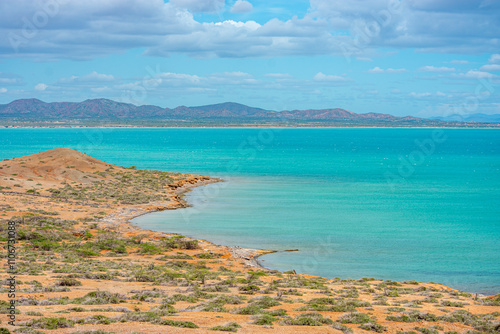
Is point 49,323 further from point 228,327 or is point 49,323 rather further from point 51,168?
point 51,168

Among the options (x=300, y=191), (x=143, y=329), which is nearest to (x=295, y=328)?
(x=143, y=329)

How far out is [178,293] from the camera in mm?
21031

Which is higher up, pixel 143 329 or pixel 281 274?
pixel 143 329

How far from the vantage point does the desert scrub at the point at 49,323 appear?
14.7m

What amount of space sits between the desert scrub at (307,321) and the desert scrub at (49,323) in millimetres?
6596

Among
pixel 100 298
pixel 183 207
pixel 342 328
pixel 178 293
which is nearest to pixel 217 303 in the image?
pixel 178 293

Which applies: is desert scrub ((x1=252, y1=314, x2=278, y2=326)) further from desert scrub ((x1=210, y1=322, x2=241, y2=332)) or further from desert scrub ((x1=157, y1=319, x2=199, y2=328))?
desert scrub ((x1=157, y1=319, x2=199, y2=328))

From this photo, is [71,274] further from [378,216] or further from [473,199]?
[473,199]

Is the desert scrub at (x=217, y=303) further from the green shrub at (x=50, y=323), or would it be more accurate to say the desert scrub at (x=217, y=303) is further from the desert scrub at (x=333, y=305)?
the green shrub at (x=50, y=323)

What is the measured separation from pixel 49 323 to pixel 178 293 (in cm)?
684

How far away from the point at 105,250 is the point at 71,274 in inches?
343

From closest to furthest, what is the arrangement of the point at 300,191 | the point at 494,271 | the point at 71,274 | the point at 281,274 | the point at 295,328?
the point at 295,328 → the point at 71,274 → the point at 281,274 → the point at 494,271 → the point at 300,191

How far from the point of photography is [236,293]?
2152 cm

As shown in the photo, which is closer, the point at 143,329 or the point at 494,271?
the point at 143,329
